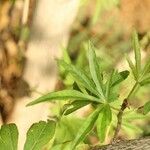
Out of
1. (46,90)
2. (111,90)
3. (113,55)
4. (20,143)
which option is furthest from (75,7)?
(113,55)

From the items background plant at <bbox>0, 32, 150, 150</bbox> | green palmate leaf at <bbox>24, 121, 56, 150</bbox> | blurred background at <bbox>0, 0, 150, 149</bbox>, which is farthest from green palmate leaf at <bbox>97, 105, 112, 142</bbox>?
blurred background at <bbox>0, 0, 150, 149</bbox>

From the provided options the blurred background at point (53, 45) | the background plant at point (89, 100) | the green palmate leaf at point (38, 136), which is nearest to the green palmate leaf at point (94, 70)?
the background plant at point (89, 100)

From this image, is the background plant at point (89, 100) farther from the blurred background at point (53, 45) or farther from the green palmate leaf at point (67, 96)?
the blurred background at point (53, 45)

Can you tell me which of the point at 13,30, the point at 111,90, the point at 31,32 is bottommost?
the point at 111,90

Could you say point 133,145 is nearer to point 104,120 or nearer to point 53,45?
point 104,120

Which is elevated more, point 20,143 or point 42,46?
point 42,46

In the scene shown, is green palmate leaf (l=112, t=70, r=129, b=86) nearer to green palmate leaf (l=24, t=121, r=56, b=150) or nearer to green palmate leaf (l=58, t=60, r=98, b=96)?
green palmate leaf (l=58, t=60, r=98, b=96)

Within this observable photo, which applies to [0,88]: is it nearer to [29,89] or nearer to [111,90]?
[29,89]
